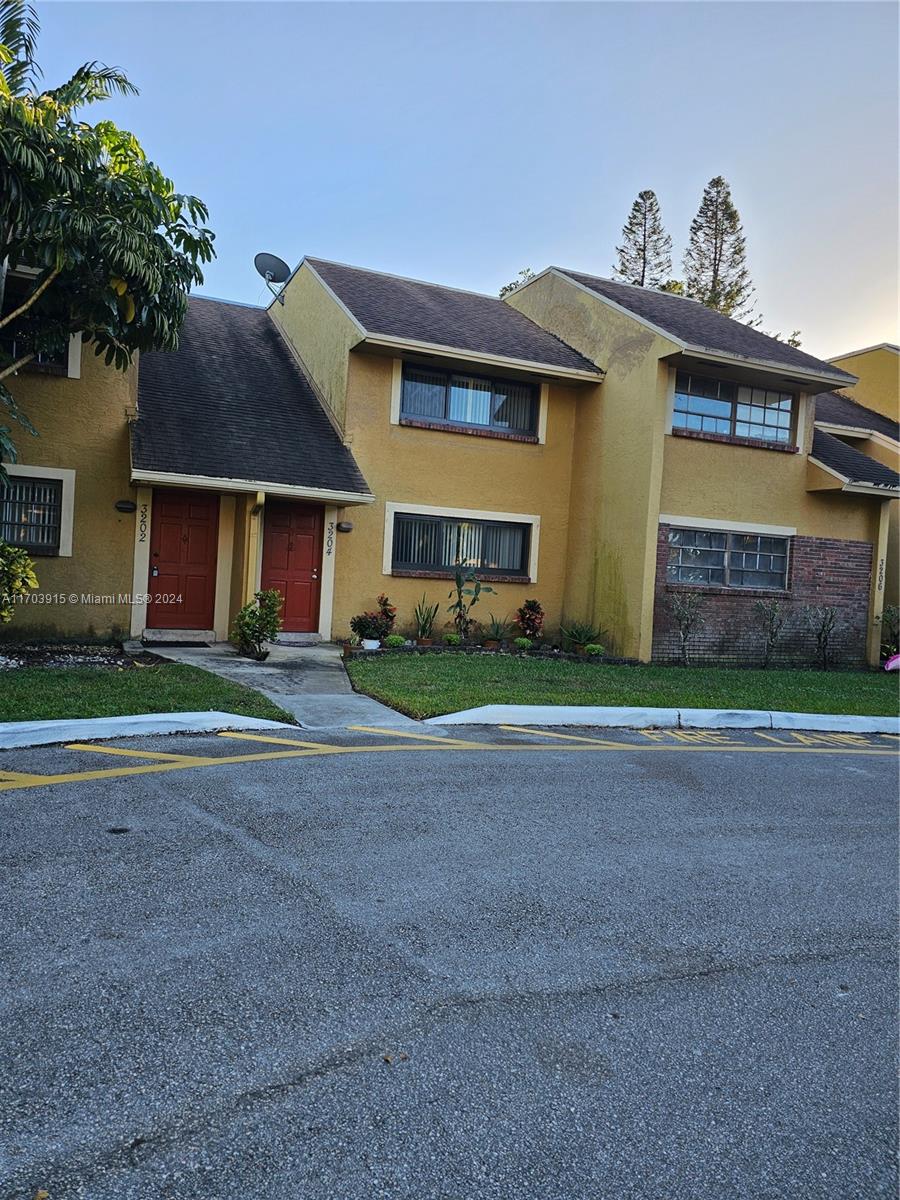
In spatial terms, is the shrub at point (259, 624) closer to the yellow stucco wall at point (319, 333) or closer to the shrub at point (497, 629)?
the yellow stucco wall at point (319, 333)

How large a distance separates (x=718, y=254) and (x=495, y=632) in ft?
97.4

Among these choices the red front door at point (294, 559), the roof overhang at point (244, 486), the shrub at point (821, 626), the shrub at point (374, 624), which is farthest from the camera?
the shrub at point (821, 626)

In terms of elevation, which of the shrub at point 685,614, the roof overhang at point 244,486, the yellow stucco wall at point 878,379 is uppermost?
the yellow stucco wall at point 878,379

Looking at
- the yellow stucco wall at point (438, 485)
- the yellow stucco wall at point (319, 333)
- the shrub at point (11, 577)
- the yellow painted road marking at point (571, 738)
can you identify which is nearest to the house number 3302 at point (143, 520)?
the shrub at point (11, 577)

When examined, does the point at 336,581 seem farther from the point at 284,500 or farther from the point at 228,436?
the point at 228,436

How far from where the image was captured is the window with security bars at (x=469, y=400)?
16.0 meters

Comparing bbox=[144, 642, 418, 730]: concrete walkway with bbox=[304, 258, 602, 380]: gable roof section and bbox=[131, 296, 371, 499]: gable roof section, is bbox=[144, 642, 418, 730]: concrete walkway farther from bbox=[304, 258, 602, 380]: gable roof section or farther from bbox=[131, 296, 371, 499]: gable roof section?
bbox=[304, 258, 602, 380]: gable roof section

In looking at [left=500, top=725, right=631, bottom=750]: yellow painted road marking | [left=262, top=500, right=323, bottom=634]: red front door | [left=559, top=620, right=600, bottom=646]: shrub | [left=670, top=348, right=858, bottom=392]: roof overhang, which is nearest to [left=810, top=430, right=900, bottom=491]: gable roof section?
[left=670, top=348, right=858, bottom=392]: roof overhang

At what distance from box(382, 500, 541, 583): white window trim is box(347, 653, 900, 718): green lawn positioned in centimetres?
258

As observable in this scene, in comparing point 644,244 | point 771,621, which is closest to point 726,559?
point 771,621

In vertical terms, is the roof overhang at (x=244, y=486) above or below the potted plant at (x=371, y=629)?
above

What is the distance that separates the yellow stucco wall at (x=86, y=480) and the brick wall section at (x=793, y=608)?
897 centimetres

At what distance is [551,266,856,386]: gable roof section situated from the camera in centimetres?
1557

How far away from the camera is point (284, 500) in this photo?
14.9 m
